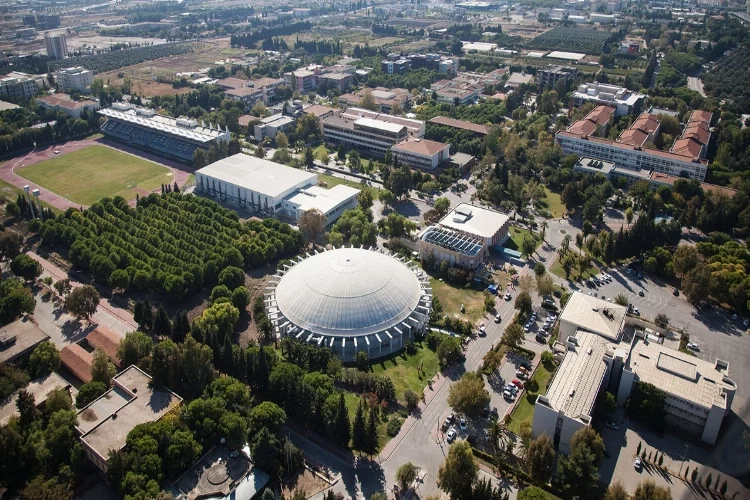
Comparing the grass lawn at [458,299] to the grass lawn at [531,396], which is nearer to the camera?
the grass lawn at [531,396]

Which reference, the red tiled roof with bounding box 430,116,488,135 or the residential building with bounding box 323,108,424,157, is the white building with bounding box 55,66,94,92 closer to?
the residential building with bounding box 323,108,424,157

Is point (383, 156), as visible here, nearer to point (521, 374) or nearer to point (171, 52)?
point (521, 374)

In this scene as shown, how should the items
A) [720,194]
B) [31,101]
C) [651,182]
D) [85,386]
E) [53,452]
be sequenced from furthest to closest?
1. [31,101]
2. [651,182]
3. [720,194]
4. [85,386]
5. [53,452]

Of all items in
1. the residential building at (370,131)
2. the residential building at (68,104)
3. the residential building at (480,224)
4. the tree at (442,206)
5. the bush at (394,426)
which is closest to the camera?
the bush at (394,426)

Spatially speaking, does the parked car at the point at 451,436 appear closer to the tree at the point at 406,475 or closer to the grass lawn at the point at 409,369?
the tree at the point at 406,475

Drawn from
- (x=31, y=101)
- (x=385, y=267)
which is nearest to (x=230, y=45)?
(x=31, y=101)

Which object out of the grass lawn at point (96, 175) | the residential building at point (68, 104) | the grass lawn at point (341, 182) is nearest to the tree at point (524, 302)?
the grass lawn at point (341, 182)

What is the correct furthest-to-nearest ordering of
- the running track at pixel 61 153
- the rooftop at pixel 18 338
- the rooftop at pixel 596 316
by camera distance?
the running track at pixel 61 153 < the rooftop at pixel 596 316 < the rooftop at pixel 18 338
